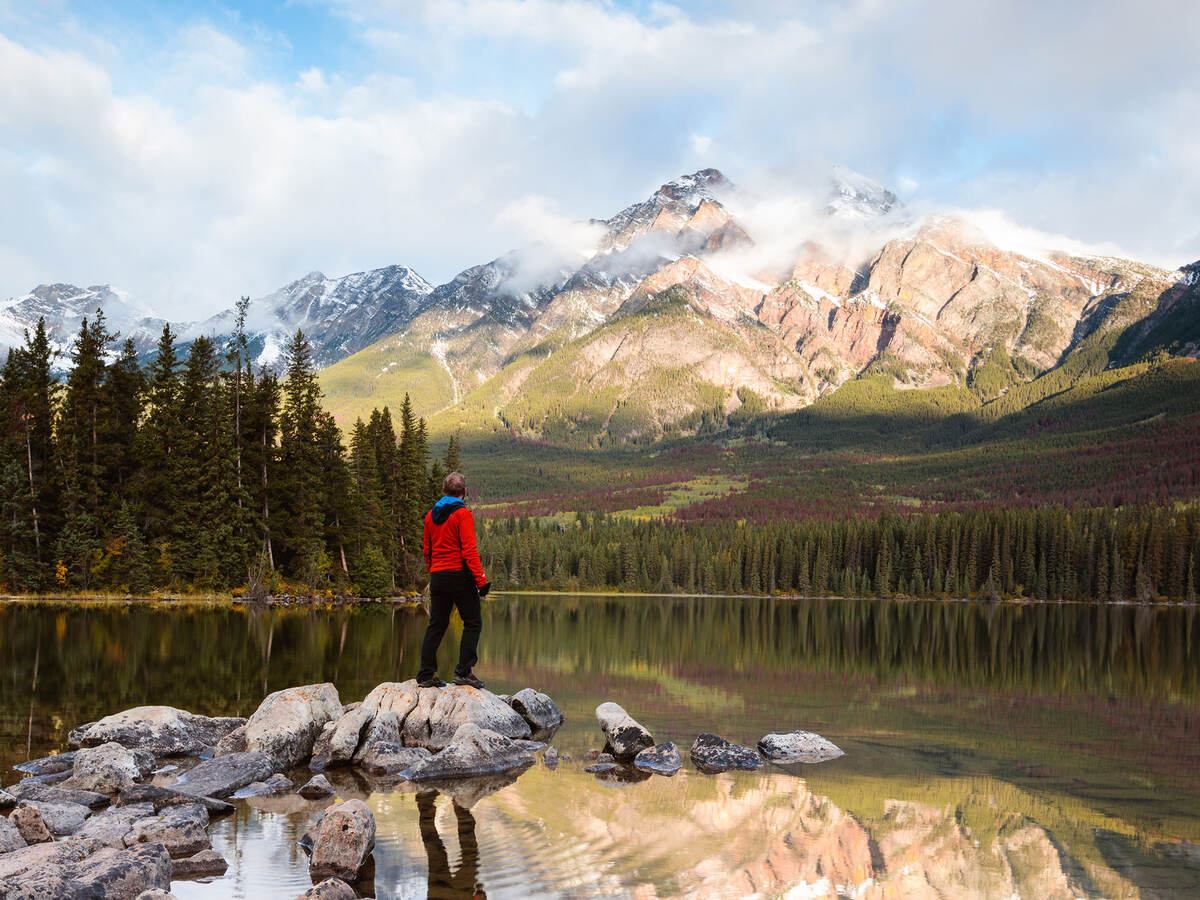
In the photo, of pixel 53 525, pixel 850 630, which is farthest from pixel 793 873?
pixel 53 525

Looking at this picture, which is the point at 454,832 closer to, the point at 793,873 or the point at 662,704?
the point at 793,873

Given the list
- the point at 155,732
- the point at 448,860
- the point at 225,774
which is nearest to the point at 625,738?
the point at 448,860

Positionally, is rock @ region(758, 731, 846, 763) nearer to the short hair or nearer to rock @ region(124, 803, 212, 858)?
the short hair

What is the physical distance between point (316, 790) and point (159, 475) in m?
54.4

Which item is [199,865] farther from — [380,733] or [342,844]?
[380,733]

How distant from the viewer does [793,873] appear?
12.4 metres

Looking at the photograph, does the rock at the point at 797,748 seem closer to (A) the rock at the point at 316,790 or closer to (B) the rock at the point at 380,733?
(B) the rock at the point at 380,733

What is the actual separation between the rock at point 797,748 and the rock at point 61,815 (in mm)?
13195

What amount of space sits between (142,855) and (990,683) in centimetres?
3241

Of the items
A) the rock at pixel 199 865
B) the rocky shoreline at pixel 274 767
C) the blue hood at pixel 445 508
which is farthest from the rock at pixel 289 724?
the rock at pixel 199 865

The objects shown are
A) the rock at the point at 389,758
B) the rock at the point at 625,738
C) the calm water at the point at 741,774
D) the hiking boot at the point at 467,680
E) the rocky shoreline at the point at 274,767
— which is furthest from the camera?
the hiking boot at the point at 467,680

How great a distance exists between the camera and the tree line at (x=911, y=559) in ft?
478

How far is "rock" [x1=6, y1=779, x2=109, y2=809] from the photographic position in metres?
14.9

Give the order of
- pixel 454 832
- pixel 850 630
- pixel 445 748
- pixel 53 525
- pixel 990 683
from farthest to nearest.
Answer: pixel 850 630
pixel 53 525
pixel 990 683
pixel 445 748
pixel 454 832
